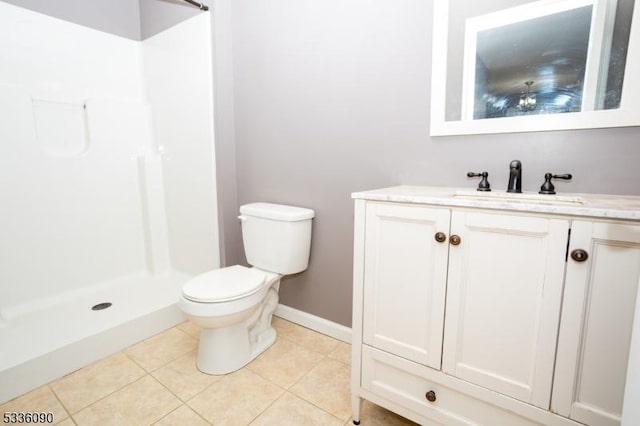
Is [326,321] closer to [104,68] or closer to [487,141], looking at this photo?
[487,141]

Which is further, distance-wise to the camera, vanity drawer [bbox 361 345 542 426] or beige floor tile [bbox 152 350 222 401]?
beige floor tile [bbox 152 350 222 401]

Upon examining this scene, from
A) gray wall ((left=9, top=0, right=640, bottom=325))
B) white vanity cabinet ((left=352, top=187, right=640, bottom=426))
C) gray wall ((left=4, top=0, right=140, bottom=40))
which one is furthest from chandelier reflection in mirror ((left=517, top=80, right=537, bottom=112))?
gray wall ((left=4, top=0, right=140, bottom=40))

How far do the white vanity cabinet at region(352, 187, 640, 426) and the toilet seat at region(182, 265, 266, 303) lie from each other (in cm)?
59

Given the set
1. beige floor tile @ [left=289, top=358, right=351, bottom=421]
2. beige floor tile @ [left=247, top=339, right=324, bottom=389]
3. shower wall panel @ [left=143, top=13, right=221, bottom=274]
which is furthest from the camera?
shower wall panel @ [left=143, top=13, right=221, bottom=274]

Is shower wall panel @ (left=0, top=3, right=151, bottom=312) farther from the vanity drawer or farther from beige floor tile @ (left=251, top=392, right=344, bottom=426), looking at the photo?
the vanity drawer

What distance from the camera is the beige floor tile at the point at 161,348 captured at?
5.35ft

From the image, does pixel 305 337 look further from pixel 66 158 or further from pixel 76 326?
pixel 66 158

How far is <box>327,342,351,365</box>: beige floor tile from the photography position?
1658mm

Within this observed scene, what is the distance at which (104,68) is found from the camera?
7.22 ft

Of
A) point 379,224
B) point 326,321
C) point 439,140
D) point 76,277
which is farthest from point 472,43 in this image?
point 76,277

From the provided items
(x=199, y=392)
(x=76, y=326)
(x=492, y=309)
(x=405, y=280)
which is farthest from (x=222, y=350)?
(x=492, y=309)

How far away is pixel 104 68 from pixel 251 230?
166 cm

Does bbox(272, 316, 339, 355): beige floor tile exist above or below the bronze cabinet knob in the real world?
below

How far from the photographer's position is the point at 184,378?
4.94ft
